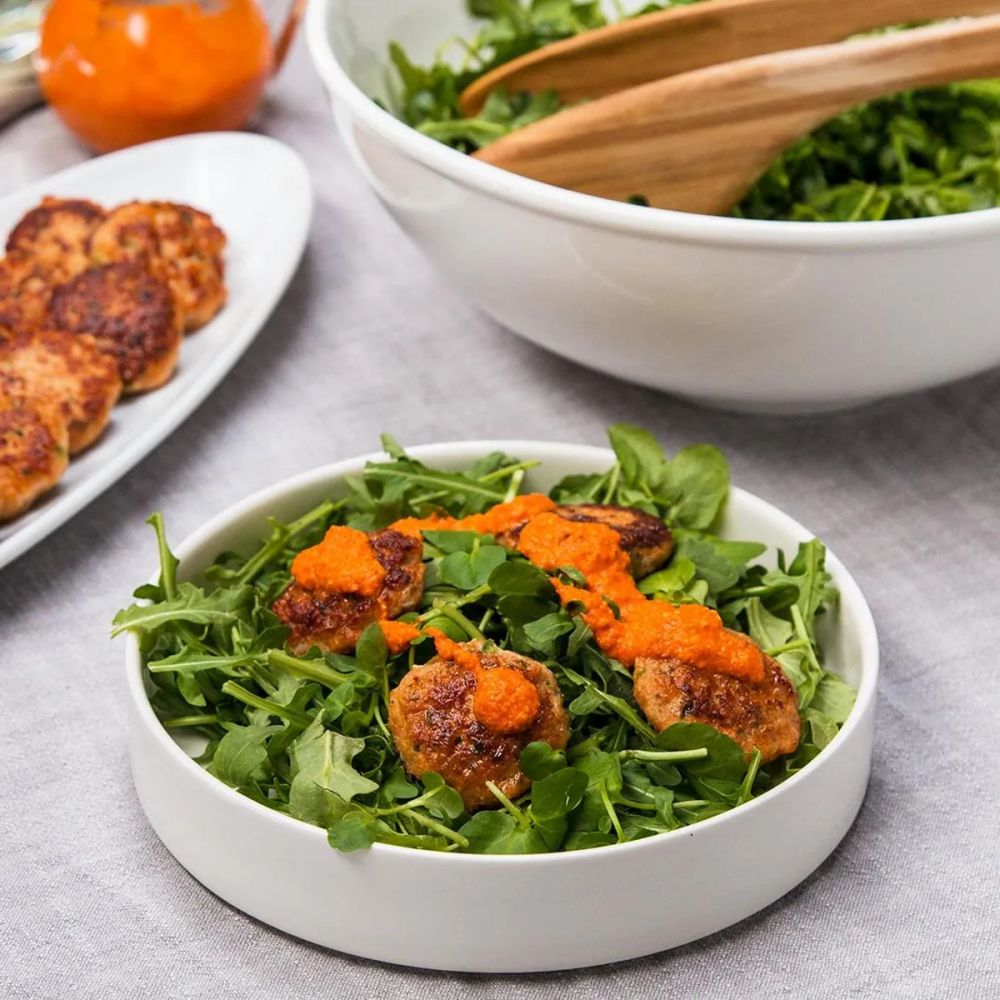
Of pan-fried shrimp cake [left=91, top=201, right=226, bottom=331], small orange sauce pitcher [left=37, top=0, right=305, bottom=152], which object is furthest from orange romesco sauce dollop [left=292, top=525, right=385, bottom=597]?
small orange sauce pitcher [left=37, top=0, right=305, bottom=152]

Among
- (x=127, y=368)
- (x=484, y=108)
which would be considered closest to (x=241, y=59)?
(x=484, y=108)

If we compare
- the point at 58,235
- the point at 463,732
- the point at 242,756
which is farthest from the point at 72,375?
the point at 463,732

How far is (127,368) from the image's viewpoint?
1952mm

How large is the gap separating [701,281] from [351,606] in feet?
1.90

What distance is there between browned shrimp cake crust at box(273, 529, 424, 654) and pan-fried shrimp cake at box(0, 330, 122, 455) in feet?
1.93

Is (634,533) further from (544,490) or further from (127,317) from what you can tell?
(127,317)

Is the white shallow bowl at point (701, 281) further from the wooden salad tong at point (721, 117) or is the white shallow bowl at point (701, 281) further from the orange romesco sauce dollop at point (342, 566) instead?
the orange romesco sauce dollop at point (342, 566)

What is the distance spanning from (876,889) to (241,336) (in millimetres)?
1178

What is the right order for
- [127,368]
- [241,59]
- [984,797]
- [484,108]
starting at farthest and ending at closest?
[241,59]
[484,108]
[127,368]
[984,797]

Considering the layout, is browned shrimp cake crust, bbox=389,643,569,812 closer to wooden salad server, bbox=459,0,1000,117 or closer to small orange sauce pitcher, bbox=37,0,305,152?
wooden salad server, bbox=459,0,1000,117

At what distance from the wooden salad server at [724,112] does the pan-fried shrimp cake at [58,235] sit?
0.73 metres

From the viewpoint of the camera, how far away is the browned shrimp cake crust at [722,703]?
1.24 metres

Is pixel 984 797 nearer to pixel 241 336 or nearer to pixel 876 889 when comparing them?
pixel 876 889

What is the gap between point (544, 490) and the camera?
1645 mm
